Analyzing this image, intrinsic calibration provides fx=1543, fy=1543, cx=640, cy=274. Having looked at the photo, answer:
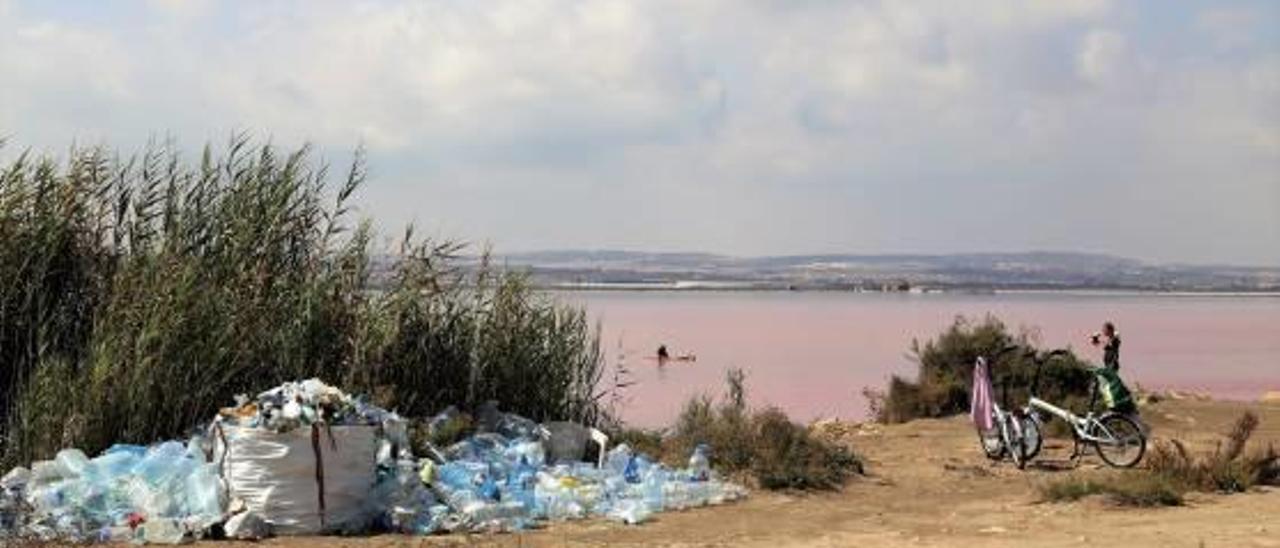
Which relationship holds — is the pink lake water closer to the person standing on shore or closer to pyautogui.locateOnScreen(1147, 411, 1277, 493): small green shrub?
the person standing on shore

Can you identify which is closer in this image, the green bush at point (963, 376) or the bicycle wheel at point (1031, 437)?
the bicycle wheel at point (1031, 437)

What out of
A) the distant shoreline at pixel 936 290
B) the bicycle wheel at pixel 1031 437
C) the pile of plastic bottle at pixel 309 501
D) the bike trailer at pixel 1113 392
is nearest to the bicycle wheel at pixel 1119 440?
the bike trailer at pixel 1113 392

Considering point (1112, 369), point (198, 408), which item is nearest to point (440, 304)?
point (198, 408)

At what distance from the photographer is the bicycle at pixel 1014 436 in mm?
16656

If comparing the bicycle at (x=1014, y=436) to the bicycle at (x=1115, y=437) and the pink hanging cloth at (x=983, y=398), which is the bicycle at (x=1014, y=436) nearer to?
the pink hanging cloth at (x=983, y=398)

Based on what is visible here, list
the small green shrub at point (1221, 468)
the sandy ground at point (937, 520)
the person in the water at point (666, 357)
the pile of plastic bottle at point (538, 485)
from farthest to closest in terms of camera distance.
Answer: the person in the water at point (666, 357), the small green shrub at point (1221, 468), the pile of plastic bottle at point (538, 485), the sandy ground at point (937, 520)

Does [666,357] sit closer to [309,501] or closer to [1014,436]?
[1014,436]

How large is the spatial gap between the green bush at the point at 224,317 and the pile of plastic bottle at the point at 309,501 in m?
0.90

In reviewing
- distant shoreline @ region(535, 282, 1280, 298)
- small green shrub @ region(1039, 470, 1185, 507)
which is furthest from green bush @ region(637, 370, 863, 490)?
distant shoreline @ region(535, 282, 1280, 298)

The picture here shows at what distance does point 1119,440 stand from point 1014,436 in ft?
A: 3.84

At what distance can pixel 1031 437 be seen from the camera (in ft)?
55.1

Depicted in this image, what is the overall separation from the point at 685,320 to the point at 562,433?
54812 mm

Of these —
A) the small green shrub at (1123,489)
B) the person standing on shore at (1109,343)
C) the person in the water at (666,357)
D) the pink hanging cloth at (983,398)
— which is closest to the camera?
the small green shrub at (1123,489)

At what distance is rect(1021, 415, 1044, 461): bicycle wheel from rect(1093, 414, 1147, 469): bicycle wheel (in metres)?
0.76
